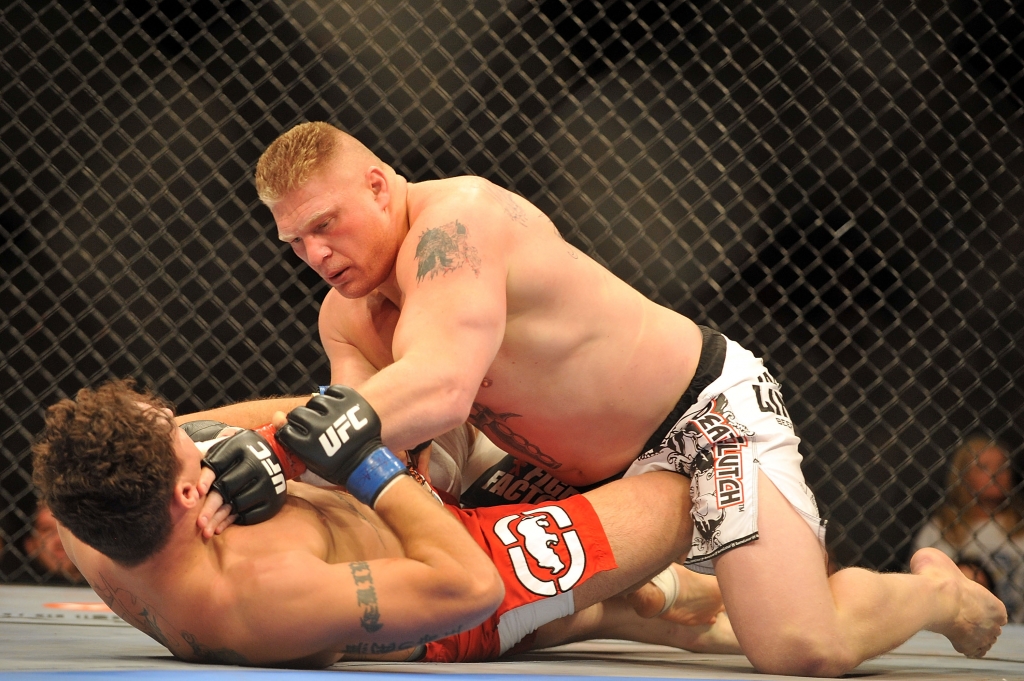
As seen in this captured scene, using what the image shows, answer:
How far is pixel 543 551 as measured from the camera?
56.7 inches

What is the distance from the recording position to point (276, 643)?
3.63 ft

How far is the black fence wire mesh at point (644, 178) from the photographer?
3.03 m

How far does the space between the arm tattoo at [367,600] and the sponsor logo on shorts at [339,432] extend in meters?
0.15

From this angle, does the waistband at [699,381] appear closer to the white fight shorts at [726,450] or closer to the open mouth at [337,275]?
the white fight shorts at [726,450]

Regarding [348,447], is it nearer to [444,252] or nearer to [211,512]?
[211,512]

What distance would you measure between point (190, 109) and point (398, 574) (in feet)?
8.68

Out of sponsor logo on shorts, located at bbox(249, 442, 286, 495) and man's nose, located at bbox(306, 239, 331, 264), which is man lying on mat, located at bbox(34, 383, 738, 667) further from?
man's nose, located at bbox(306, 239, 331, 264)

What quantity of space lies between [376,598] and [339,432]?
208 millimetres

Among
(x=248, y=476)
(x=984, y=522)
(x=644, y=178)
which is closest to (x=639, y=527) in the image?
(x=248, y=476)

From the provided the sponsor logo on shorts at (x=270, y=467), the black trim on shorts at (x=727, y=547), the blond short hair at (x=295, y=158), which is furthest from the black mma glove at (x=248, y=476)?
the black trim on shorts at (x=727, y=547)

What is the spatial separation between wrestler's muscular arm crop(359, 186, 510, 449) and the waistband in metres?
0.44

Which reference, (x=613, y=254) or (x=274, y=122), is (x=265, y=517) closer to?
(x=274, y=122)

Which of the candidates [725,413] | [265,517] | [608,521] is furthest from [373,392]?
[725,413]

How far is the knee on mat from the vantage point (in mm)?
1450
